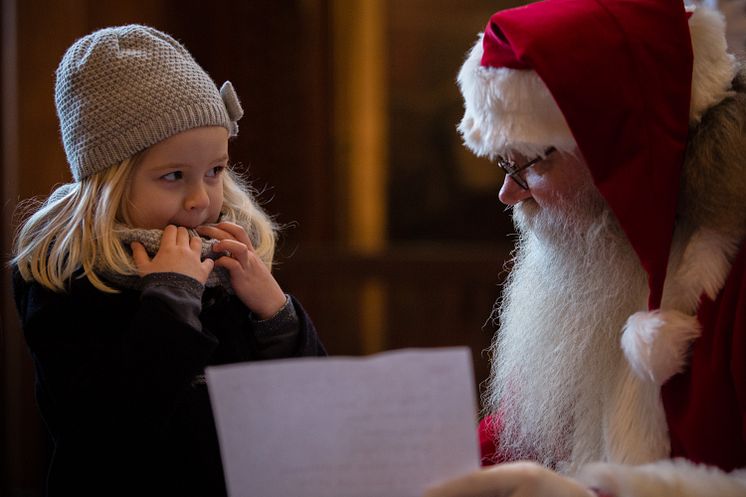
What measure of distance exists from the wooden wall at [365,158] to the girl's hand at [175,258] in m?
2.58

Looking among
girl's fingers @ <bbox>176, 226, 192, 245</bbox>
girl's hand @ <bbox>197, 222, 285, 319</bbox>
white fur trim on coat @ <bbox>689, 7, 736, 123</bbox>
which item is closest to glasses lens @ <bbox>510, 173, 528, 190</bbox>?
white fur trim on coat @ <bbox>689, 7, 736, 123</bbox>

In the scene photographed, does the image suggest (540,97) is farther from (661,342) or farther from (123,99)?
(123,99)

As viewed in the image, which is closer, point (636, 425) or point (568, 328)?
point (636, 425)

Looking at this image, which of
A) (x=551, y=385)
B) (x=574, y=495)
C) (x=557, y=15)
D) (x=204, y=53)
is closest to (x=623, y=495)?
(x=574, y=495)

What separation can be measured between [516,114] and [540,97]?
5 cm

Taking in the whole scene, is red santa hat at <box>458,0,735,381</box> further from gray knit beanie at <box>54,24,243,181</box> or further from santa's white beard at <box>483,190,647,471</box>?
gray knit beanie at <box>54,24,243,181</box>

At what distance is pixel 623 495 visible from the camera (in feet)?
3.81

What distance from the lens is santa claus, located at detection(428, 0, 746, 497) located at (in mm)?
1229

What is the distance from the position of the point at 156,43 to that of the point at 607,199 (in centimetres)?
79

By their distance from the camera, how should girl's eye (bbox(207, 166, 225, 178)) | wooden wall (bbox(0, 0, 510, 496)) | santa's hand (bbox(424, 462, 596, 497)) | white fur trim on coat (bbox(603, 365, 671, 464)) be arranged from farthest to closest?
1. wooden wall (bbox(0, 0, 510, 496))
2. girl's eye (bbox(207, 166, 225, 178))
3. white fur trim on coat (bbox(603, 365, 671, 464))
4. santa's hand (bbox(424, 462, 596, 497))

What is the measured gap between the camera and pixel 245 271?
1.44 meters

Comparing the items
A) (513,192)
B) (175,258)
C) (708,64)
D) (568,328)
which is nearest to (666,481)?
(568,328)

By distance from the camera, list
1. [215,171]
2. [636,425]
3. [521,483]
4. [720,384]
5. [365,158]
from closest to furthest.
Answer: [521,483] → [720,384] → [636,425] → [215,171] → [365,158]

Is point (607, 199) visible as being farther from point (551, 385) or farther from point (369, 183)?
point (369, 183)
